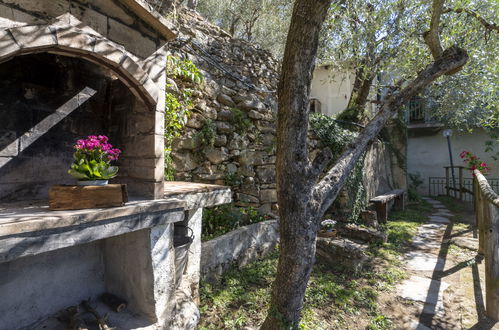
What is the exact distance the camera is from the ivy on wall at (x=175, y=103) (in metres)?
3.69

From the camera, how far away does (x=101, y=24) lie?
1949 millimetres

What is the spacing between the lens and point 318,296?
343cm

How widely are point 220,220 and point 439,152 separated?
11.9 metres

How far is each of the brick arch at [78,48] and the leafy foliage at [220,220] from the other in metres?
2.32

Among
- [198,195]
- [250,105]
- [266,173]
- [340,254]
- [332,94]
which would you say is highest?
[332,94]

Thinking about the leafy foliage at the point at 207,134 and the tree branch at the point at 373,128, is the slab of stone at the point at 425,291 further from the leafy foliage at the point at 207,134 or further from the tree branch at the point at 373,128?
the leafy foliage at the point at 207,134

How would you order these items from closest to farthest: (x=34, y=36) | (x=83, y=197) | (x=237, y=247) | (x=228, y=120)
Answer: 1. (x=34, y=36)
2. (x=83, y=197)
3. (x=237, y=247)
4. (x=228, y=120)

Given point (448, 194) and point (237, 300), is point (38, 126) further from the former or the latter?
point (448, 194)

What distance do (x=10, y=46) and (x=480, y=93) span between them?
10078 mm

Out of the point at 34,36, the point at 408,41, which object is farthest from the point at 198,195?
the point at 408,41

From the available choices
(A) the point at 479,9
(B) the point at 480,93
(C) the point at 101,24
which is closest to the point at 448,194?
(B) the point at 480,93

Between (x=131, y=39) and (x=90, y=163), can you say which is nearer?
(x=90, y=163)

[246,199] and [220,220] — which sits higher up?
[246,199]

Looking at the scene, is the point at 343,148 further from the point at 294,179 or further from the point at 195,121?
the point at 294,179
